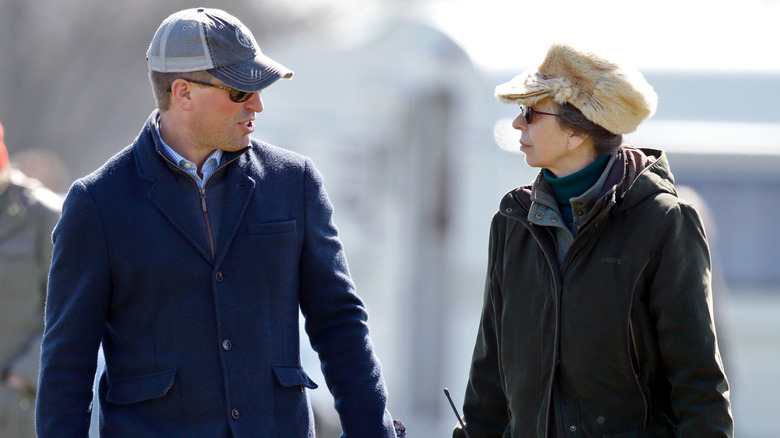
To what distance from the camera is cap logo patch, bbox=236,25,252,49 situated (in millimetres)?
3395

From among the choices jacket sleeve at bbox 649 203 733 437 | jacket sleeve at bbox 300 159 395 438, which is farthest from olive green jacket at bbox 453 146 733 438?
jacket sleeve at bbox 300 159 395 438

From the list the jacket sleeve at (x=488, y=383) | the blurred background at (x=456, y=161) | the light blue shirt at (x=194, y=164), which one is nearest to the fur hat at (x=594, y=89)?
the jacket sleeve at (x=488, y=383)

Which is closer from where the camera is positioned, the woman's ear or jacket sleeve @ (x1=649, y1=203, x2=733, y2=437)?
jacket sleeve @ (x1=649, y1=203, x2=733, y2=437)

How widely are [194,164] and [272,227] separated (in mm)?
279

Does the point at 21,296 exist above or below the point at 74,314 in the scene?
above

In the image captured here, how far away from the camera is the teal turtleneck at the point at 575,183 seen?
11.4 ft

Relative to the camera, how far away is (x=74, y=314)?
3.20 m

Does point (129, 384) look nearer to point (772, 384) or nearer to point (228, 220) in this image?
point (228, 220)

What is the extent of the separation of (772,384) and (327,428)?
3816 mm

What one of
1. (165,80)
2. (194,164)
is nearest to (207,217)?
(194,164)

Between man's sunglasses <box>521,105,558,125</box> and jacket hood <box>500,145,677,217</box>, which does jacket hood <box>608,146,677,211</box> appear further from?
man's sunglasses <box>521,105,558,125</box>

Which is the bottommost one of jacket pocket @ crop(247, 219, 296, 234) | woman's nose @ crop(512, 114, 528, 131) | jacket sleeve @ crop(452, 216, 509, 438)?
jacket sleeve @ crop(452, 216, 509, 438)

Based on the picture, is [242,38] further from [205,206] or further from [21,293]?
[21,293]

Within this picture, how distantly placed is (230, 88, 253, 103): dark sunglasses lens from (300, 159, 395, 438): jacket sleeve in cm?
31
